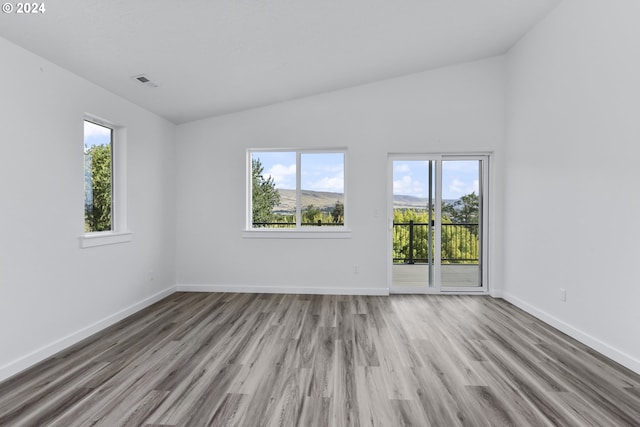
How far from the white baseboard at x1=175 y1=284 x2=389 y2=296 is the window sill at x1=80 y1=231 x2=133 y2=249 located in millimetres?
1341

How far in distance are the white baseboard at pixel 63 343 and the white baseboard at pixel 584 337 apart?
466 centimetres

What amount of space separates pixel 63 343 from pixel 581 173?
4999 mm

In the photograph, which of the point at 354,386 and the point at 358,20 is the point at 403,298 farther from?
the point at 358,20

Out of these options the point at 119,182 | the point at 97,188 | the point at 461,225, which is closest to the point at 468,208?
the point at 461,225

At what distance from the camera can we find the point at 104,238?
3.29 m

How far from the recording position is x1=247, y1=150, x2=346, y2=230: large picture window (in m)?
4.73

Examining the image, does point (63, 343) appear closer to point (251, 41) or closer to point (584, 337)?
point (251, 41)

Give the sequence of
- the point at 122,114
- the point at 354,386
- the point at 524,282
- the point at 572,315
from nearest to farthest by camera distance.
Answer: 1. the point at 354,386
2. the point at 572,315
3. the point at 122,114
4. the point at 524,282

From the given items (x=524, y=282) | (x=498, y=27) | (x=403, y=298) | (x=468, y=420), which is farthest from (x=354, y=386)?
(x=498, y=27)

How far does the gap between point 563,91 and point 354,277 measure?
3252 mm

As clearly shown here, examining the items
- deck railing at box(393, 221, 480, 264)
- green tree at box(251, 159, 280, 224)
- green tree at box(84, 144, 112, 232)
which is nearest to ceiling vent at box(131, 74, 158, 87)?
green tree at box(84, 144, 112, 232)

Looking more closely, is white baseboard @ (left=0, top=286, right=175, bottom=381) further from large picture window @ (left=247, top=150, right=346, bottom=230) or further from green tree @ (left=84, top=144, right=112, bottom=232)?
large picture window @ (left=247, top=150, right=346, bottom=230)

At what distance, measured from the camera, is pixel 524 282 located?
13.0 ft

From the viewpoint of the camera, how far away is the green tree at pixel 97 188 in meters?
3.24
